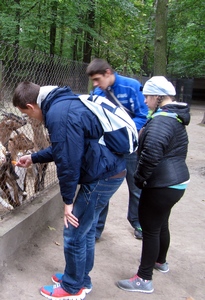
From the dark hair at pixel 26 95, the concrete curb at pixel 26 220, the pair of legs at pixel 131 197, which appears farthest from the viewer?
the pair of legs at pixel 131 197

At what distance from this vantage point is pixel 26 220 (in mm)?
3076

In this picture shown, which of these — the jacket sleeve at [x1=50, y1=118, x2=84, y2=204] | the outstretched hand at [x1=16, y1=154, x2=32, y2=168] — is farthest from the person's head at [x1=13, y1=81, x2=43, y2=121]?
the outstretched hand at [x1=16, y1=154, x2=32, y2=168]

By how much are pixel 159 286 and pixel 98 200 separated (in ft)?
3.45

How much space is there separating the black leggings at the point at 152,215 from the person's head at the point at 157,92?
594 mm

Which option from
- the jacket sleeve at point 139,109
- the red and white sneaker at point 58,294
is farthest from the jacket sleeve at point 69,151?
the jacket sleeve at point 139,109

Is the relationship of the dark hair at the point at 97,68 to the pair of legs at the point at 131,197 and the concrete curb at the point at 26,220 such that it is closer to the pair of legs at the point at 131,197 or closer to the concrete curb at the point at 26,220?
the pair of legs at the point at 131,197

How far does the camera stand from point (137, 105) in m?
3.15

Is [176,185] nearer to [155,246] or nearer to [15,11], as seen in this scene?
[155,246]

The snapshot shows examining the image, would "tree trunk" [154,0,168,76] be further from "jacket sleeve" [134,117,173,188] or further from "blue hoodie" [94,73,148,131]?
"jacket sleeve" [134,117,173,188]

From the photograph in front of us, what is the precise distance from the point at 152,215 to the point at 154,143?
52cm

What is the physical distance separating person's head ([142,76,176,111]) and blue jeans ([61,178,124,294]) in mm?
619

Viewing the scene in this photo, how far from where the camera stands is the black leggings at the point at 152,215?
8.09 ft

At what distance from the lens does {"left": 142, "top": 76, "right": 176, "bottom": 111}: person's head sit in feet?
8.12

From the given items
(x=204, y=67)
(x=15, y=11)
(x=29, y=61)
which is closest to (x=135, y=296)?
(x=29, y=61)
